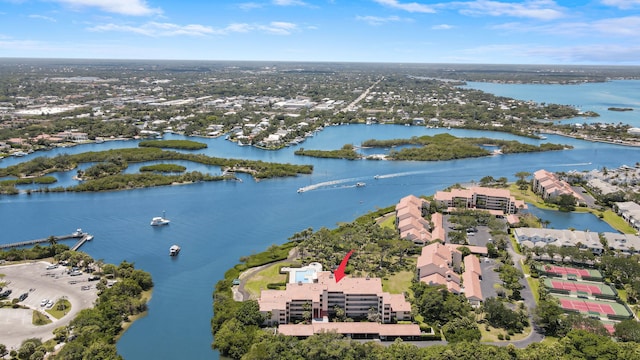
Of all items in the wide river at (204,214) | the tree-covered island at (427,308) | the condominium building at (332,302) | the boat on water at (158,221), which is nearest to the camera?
the tree-covered island at (427,308)

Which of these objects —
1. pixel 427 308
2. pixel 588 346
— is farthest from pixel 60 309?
pixel 588 346

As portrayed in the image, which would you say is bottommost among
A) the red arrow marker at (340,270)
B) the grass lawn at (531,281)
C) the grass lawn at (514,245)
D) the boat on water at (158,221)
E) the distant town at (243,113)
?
the grass lawn at (531,281)

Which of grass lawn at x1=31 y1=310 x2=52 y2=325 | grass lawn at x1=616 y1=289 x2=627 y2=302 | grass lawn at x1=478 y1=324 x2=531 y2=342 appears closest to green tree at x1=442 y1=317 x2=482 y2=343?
grass lawn at x1=478 y1=324 x2=531 y2=342

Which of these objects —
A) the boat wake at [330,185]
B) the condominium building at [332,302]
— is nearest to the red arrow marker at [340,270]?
the condominium building at [332,302]

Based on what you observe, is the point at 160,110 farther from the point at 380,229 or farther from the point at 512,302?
the point at 512,302

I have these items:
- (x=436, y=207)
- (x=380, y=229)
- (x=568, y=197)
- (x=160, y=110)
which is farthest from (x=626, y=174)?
(x=160, y=110)

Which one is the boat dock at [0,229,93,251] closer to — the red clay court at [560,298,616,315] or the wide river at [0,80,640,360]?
the wide river at [0,80,640,360]

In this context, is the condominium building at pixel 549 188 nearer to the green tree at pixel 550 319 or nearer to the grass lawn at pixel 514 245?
the grass lawn at pixel 514 245
